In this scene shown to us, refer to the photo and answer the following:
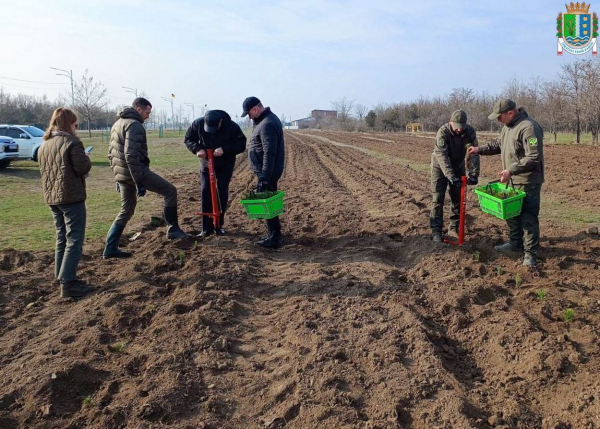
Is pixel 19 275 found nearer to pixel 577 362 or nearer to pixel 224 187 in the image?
pixel 224 187

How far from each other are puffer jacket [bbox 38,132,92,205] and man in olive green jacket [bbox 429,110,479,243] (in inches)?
176

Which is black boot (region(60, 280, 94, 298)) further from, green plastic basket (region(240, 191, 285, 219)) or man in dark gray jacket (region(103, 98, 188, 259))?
green plastic basket (region(240, 191, 285, 219))

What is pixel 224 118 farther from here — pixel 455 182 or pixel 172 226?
pixel 455 182

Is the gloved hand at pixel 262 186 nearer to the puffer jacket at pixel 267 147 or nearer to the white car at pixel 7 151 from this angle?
the puffer jacket at pixel 267 147

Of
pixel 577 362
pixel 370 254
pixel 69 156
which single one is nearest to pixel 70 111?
pixel 69 156

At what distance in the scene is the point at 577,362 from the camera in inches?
137

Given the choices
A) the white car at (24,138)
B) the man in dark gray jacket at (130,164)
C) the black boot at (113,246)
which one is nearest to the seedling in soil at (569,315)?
the man in dark gray jacket at (130,164)

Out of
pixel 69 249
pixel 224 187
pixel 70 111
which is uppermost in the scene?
pixel 70 111

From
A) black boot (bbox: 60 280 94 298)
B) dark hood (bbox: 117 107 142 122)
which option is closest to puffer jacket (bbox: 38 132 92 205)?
black boot (bbox: 60 280 94 298)

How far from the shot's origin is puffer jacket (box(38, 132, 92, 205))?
4812mm

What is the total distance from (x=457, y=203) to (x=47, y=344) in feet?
18.5

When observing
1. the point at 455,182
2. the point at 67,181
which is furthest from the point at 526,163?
the point at 67,181

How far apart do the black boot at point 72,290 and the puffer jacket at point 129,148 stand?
157 cm

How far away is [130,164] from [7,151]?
49.5 ft
